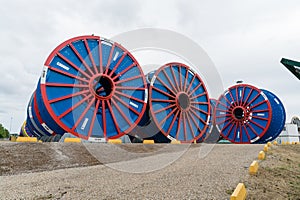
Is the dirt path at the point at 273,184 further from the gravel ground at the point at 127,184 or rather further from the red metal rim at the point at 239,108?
the red metal rim at the point at 239,108

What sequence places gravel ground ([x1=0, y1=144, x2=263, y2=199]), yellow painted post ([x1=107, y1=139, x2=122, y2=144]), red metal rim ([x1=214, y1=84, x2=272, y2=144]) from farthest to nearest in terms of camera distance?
red metal rim ([x1=214, y1=84, x2=272, y2=144]) < yellow painted post ([x1=107, y1=139, x2=122, y2=144]) < gravel ground ([x1=0, y1=144, x2=263, y2=199])

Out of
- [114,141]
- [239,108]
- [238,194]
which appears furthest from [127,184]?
[239,108]

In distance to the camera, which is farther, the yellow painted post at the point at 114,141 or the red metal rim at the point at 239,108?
the red metal rim at the point at 239,108

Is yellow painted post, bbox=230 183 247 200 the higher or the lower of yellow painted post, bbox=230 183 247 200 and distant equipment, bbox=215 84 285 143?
the lower

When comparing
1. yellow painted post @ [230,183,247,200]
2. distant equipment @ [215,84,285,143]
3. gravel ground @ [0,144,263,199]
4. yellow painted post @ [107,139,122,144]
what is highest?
distant equipment @ [215,84,285,143]

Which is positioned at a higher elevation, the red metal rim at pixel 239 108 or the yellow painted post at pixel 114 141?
the red metal rim at pixel 239 108

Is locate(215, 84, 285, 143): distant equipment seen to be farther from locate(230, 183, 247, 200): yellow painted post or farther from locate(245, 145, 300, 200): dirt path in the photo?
locate(230, 183, 247, 200): yellow painted post

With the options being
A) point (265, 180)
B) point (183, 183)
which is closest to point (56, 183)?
point (183, 183)

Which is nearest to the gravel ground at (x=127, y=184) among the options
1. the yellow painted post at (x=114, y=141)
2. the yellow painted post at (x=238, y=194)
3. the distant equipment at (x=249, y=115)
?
the yellow painted post at (x=238, y=194)

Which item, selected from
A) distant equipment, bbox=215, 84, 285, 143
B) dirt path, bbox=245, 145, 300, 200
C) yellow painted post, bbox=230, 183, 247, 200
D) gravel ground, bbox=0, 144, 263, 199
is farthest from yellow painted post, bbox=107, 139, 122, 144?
distant equipment, bbox=215, 84, 285, 143

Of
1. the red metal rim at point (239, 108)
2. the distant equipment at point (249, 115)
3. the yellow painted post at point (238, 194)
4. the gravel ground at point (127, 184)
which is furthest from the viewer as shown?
the red metal rim at point (239, 108)

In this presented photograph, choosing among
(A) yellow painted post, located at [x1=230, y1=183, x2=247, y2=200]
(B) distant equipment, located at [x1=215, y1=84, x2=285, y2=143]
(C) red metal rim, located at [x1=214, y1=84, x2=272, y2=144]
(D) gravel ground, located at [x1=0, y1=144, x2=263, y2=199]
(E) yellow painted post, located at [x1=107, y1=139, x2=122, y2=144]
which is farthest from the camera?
(C) red metal rim, located at [x1=214, y1=84, x2=272, y2=144]

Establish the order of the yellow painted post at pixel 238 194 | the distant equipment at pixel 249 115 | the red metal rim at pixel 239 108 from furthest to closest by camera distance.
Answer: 1. the red metal rim at pixel 239 108
2. the distant equipment at pixel 249 115
3. the yellow painted post at pixel 238 194

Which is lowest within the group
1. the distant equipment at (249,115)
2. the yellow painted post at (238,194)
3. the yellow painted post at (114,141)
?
the yellow painted post at (238,194)
